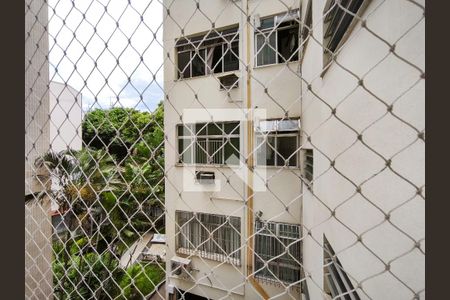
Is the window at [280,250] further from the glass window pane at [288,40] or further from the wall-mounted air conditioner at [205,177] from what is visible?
the glass window pane at [288,40]

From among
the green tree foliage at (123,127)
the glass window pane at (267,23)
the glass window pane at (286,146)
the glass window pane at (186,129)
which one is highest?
the glass window pane at (267,23)

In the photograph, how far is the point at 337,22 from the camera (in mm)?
987

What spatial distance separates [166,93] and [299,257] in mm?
3279

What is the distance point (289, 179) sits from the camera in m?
3.03

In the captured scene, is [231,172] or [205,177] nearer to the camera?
[231,172]

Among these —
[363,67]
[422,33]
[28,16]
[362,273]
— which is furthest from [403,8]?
[28,16]

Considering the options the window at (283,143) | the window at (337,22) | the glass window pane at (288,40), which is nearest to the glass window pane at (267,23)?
the glass window pane at (288,40)

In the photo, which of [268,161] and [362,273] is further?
[268,161]

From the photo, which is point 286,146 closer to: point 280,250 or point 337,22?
point 280,250

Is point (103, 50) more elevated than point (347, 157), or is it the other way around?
point (103, 50)

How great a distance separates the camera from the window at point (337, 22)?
732 millimetres

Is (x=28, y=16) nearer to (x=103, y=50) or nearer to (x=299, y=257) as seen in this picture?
(x=103, y=50)

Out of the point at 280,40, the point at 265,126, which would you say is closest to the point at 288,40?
the point at 280,40

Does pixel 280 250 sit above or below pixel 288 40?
below
